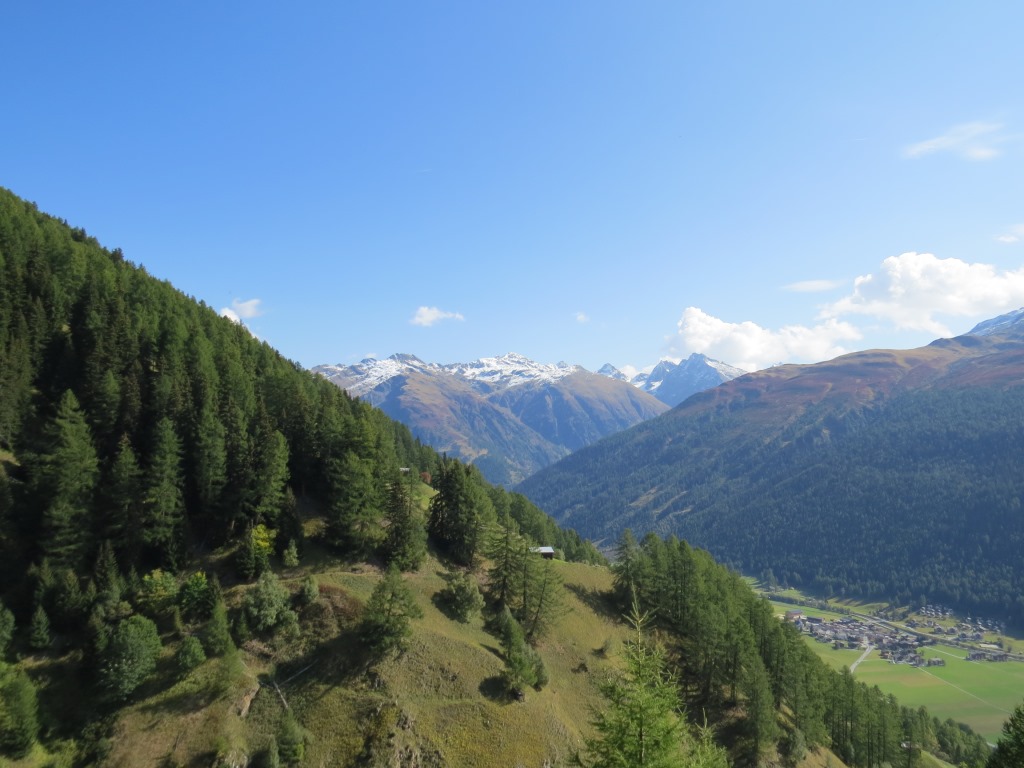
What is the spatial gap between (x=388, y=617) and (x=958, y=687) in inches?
8148

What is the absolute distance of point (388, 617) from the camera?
55094mm

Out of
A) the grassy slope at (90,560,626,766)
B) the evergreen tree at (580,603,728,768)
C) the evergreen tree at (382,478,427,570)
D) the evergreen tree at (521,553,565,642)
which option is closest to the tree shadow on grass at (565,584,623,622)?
the evergreen tree at (521,553,565,642)

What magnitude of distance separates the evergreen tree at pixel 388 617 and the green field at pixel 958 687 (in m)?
145

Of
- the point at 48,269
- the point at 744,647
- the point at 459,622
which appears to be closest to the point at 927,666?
the point at 744,647

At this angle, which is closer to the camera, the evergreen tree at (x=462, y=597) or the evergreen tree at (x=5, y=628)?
the evergreen tree at (x=5, y=628)

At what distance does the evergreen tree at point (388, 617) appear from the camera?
54812mm

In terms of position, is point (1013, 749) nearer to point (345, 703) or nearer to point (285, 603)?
point (345, 703)

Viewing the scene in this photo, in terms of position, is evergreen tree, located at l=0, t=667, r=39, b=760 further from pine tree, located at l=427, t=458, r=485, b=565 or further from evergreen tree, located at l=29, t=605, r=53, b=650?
pine tree, located at l=427, t=458, r=485, b=565

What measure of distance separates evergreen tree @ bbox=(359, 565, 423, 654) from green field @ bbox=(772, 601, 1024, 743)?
477 feet

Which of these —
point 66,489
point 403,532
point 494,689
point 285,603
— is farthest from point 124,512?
point 494,689

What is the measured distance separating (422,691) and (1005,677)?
742 ft

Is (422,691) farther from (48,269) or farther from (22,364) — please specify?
(48,269)

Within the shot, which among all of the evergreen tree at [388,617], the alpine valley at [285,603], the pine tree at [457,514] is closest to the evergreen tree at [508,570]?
the alpine valley at [285,603]

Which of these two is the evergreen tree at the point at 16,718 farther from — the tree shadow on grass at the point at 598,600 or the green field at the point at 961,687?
the green field at the point at 961,687
